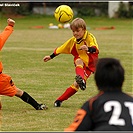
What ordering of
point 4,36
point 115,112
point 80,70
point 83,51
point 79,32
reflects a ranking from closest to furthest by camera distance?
point 115,112 < point 4,36 < point 80,70 < point 79,32 < point 83,51

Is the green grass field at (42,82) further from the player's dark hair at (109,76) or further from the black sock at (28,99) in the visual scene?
the player's dark hair at (109,76)

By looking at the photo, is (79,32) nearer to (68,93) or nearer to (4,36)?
(68,93)

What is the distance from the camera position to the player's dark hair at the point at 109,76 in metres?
4.10

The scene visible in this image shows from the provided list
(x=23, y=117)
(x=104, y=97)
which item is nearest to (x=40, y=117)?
(x=23, y=117)

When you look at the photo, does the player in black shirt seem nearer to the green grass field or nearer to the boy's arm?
the green grass field

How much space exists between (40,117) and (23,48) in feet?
40.9

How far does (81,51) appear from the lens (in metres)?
8.74

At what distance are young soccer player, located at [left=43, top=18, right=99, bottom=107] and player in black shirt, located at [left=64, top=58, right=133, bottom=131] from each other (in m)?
4.08

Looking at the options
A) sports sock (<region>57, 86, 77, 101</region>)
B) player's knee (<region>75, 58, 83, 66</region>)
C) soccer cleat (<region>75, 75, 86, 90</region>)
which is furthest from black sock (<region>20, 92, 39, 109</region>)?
player's knee (<region>75, 58, 83, 66</region>)

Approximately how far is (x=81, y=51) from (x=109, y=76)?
4.66 meters

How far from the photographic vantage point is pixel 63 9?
9.41m

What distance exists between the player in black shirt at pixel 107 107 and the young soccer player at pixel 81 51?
4.08m

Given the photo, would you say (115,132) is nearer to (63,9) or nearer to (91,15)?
(63,9)

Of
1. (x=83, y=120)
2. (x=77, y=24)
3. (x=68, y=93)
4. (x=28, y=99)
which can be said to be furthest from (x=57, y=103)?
(x=83, y=120)
